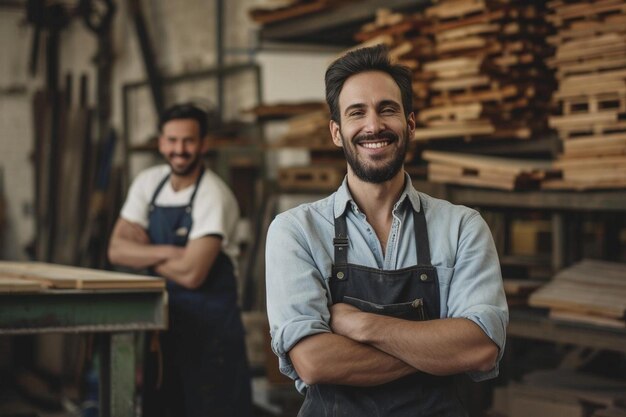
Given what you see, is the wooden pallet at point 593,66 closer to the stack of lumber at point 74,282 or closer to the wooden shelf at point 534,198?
the wooden shelf at point 534,198

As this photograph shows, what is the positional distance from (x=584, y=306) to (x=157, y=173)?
2.49 meters

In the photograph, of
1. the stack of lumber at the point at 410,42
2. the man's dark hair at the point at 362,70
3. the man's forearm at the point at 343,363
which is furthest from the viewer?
the stack of lumber at the point at 410,42

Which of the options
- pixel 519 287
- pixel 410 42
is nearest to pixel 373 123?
pixel 519 287

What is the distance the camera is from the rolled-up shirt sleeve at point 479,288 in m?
3.02

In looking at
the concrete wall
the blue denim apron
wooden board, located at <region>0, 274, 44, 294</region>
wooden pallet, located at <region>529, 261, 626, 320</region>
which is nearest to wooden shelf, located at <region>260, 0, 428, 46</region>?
the concrete wall

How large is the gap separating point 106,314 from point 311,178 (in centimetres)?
302

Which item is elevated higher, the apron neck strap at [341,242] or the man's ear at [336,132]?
the man's ear at [336,132]

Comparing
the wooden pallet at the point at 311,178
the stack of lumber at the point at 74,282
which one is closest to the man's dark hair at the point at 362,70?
the stack of lumber at the point at 74,282

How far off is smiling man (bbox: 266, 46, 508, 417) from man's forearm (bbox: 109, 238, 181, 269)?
7.29ft

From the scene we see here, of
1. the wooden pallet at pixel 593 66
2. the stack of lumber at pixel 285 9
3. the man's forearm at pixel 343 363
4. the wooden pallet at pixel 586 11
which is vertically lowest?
the man's forearm at pixel 343 363

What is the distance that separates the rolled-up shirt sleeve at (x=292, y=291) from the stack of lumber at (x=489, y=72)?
283 cm

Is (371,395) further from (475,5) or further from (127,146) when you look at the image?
(127,146)

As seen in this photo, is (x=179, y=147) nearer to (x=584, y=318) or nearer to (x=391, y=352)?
(x=584, y=318)

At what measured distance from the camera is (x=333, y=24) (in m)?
6.83
